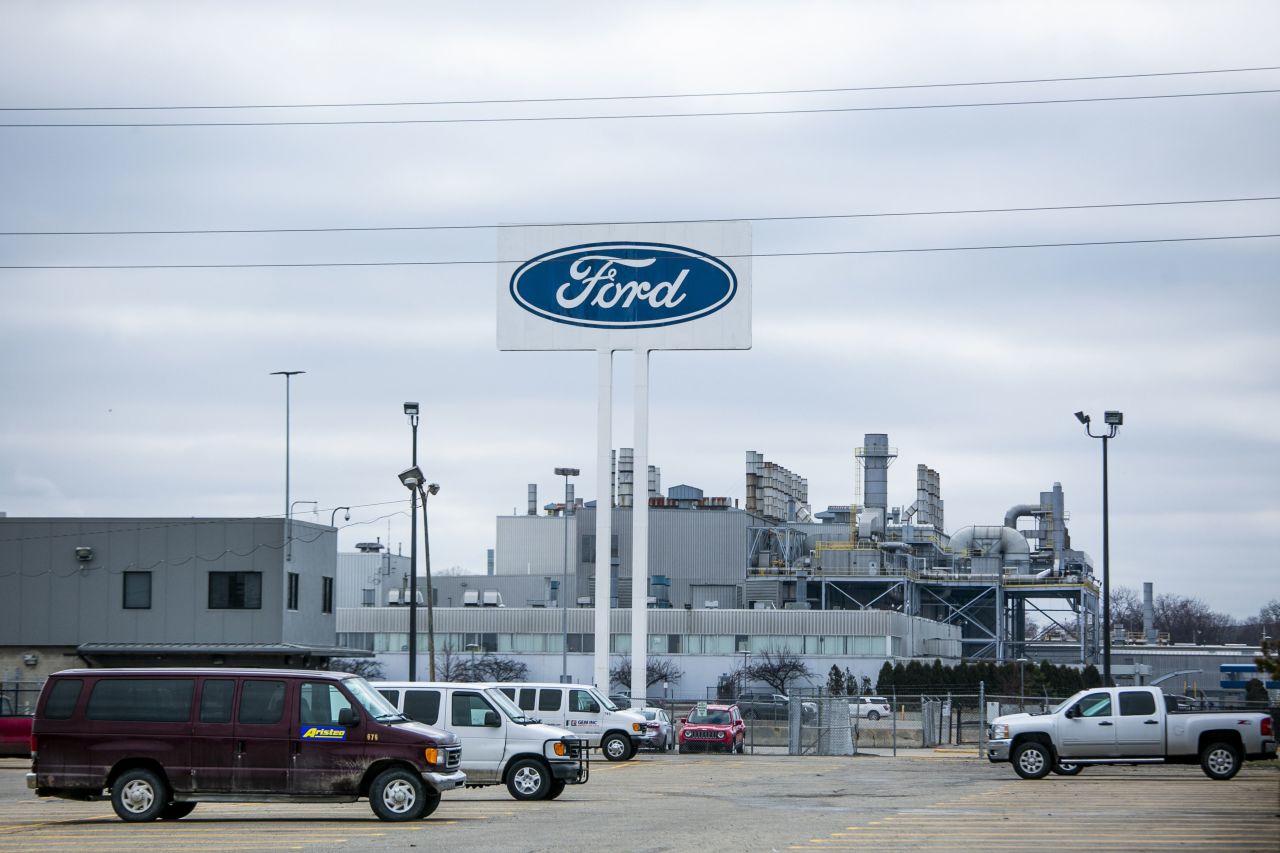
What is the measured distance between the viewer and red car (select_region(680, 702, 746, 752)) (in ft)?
156

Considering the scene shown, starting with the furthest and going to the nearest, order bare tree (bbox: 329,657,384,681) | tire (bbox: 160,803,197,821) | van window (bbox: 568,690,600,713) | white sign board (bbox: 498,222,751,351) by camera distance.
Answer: bare tree (bbox: 329,657,384,681) → white sign board (bbox: 498,222,751,351) → van window (bbox: 568,690,600,713) → tire (bbox: 160,803,197,821)

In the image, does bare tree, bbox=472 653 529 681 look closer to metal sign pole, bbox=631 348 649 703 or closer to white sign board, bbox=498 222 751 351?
metal sign pole, bbox=631 348 649 703

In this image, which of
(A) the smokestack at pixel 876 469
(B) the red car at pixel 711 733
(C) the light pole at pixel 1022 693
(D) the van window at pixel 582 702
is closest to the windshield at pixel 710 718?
(B) the red car at pixel 711 733

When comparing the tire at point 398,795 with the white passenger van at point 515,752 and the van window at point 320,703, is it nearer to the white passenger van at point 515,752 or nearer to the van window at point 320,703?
the van window at point 320,703

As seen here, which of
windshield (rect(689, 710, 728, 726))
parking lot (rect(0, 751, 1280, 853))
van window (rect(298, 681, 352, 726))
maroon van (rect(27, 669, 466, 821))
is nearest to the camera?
parking lot (rect(0, 751, 1280, 853))

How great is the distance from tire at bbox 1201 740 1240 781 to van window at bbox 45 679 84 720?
20.7 meters

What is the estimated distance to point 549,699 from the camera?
39188mm

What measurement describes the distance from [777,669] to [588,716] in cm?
4845

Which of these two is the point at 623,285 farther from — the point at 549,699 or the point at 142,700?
the point at 142,700

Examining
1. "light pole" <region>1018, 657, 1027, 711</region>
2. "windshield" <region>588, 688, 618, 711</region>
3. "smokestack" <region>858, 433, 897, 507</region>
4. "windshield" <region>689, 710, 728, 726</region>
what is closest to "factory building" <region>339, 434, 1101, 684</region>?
"smokestack" <region>858, 433, 897, 507</region>

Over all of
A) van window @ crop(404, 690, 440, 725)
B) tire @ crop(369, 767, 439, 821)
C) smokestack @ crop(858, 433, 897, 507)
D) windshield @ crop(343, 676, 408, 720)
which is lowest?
tire @ crop(369, 767, 439, 821)

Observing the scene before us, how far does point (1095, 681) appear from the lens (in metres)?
82.9

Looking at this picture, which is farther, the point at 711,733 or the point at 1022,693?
the point at 1022,693

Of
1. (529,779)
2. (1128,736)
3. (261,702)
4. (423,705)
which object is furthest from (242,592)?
(261,702)
